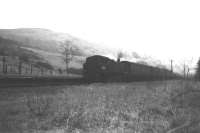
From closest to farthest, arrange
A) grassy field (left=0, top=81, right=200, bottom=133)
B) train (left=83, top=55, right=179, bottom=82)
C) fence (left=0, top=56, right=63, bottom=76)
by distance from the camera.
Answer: grassy field (left=0, top=81, right=200, bottom=133) < train (left=83, top=55, right=179, bottom=82) < fence (left=0, top=56, right=63, bottom=76)

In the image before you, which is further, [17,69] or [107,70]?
[17,69]

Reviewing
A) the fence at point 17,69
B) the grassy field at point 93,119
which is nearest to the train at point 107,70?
the grassy field at point 93,119

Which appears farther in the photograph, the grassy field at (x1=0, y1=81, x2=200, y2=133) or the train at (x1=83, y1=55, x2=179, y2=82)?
the train at (x1=83, y1=55, x2=179, y2=82)

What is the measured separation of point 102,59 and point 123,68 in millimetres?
3897

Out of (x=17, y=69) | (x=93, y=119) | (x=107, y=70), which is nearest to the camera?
(x=93, y=119)

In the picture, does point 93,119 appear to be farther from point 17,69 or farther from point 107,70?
point 17,69

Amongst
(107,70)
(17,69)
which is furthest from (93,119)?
(17,69)

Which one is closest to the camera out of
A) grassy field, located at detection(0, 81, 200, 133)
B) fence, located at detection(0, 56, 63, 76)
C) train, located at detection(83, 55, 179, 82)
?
grassy field, located at detection(0, 81, 200, 133)

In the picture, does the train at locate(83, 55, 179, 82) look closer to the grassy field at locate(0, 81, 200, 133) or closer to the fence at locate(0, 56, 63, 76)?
the grassy field at locate(0, 81, 200, 133)

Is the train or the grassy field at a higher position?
the train

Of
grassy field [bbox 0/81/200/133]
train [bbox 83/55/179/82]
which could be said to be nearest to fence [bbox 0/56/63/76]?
train [bbox 83/55/179/82]

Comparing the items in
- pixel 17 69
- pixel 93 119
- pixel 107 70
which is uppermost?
pixel 107 70

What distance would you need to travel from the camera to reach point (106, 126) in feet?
22.1

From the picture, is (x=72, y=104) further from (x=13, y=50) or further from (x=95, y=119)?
(x=13, y=50)
